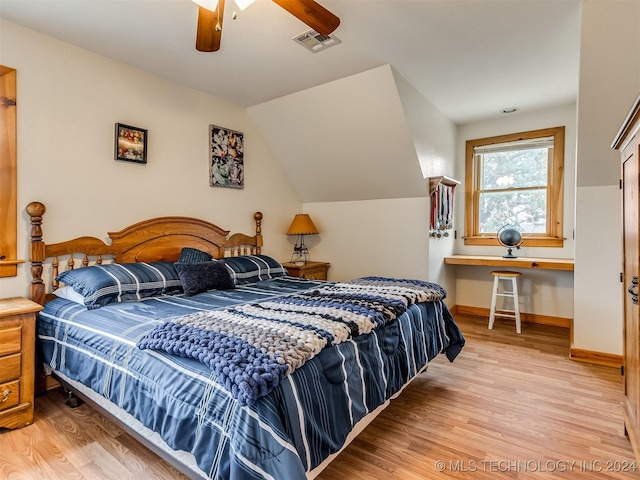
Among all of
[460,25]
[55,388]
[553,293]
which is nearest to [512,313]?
[553,293]

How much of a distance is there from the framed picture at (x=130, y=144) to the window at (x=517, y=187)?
12.6ft

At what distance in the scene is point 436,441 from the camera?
1.90m

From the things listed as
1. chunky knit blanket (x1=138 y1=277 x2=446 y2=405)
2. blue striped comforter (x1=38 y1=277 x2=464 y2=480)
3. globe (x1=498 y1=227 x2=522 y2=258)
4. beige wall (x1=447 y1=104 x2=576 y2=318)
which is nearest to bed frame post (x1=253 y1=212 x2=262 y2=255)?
blue striped comforter (x1=38 y1=277 x2=464 y2=480)

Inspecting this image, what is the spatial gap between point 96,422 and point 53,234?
132 cm

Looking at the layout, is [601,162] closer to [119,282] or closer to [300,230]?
[300,230]

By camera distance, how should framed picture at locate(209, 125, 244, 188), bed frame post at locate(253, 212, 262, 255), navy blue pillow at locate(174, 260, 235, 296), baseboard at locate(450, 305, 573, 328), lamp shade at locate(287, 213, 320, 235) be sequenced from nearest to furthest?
navy blue pillow at locate(174, 260, 235, 296), framed picture at locate(209, 125, 244, 188), bed frame post at locate(253, 212, 262, 255), baseboard at locate(450, 305, 573, 328), lamp shade at locate(287, 213, 320, 235)

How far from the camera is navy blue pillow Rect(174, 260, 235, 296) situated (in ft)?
8.82

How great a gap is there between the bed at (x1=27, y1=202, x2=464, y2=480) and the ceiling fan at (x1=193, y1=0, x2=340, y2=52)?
Answer: 1.43 meters

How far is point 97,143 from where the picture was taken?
9.01ft

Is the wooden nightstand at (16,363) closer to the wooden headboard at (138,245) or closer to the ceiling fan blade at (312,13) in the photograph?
the wooden headboard at (138,245)

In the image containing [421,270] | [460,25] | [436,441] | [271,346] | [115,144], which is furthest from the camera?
[421,270]

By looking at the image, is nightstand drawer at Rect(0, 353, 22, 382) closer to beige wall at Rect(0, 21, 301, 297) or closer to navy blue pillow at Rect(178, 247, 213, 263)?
beige wall at Rect(0, 21, 301, 297)

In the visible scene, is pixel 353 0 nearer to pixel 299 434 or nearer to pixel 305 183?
pixel 299 434

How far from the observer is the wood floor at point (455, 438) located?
1.67 meters
